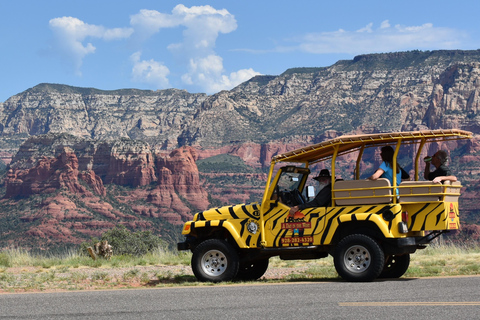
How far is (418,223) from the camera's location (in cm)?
1229

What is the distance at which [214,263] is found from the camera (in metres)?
13.7

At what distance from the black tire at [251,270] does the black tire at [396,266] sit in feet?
8.05

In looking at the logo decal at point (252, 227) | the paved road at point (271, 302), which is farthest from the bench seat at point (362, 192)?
the logo decal at point (252, 227)

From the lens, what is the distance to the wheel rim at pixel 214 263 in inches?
536

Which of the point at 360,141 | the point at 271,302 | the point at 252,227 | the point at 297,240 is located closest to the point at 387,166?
the point at 360,141

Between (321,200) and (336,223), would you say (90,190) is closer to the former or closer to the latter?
(321,200)

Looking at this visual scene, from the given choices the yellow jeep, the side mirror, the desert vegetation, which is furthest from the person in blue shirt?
the desert vegetation

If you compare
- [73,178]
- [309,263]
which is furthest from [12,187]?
[309,263]

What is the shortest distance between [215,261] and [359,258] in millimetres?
2916

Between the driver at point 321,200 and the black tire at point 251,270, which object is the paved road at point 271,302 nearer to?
the driver at point 321,200

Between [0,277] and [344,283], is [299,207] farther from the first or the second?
[0,277]

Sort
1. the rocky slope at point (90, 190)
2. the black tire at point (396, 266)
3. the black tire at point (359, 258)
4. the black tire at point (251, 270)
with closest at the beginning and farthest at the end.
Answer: the black tire at point (359, 258) < the black tire at point (396, 266) < the black tire at point (251, 270) < the rocky slope at point (90, 190)

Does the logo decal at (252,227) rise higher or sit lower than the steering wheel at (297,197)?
lower

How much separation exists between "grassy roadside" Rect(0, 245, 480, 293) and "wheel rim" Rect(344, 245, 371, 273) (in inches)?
53.9
